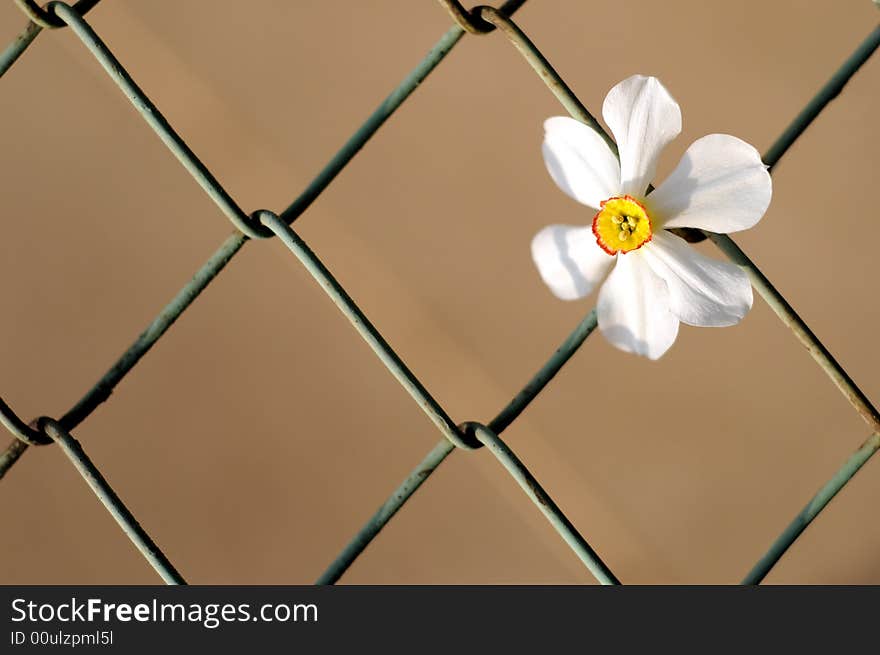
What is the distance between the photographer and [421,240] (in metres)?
1.95

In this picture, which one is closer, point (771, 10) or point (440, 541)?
point (440, 541)

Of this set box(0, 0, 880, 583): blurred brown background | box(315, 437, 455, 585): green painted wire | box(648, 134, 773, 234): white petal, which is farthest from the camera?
box(0, 0, 880, 583): blurred brown background

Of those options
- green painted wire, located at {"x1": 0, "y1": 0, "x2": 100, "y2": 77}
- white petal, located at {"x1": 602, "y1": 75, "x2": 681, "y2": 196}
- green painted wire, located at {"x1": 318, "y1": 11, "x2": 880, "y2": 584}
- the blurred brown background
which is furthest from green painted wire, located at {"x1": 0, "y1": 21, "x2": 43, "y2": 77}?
the blurred brown background

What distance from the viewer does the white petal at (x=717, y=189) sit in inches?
22.9

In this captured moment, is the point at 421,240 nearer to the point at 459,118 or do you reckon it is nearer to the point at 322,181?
the point at 459,118

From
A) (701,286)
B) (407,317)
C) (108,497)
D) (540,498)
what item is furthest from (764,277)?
(407,317)

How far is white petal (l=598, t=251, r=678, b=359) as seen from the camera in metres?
0.61

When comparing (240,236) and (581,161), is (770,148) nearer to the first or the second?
(581,161)

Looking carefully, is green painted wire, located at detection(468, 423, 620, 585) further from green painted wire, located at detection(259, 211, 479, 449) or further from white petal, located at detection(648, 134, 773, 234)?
white petal, located at detection(648, 134, 773, 234)

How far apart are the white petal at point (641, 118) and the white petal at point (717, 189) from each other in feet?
0.06

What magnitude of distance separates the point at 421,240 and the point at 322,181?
1.24 meters

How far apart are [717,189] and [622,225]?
0.06 m
